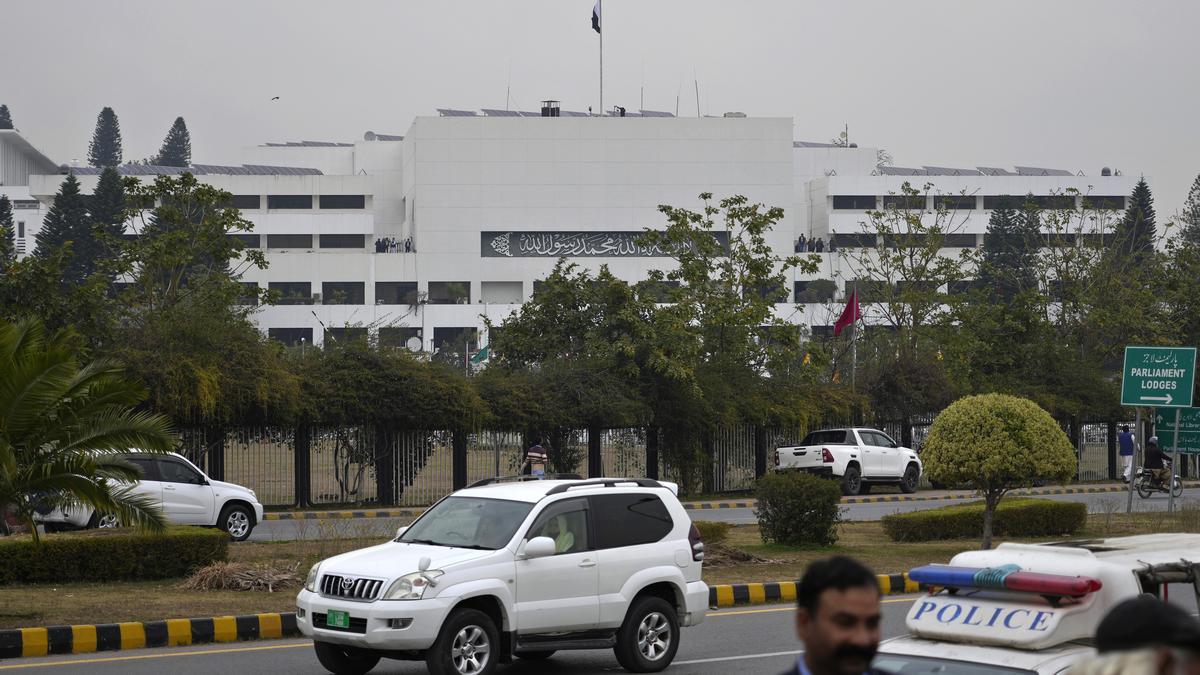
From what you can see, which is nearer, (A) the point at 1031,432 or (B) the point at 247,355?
(A) the point at 1031,432

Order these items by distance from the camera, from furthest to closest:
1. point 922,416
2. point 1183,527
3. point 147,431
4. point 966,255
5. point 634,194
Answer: point 634,194 → point 966,255 → point 922,416 → point 1183,527 → point 147,431

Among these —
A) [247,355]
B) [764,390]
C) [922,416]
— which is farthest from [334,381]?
[922,416]

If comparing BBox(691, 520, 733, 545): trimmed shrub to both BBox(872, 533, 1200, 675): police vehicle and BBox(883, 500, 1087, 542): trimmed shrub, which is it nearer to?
BBox(883, 500, 1087, 542): trimmed shrub

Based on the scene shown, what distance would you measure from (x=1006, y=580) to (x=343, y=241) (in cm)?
10622

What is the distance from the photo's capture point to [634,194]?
9888 cm

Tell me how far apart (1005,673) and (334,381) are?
26.2 metres

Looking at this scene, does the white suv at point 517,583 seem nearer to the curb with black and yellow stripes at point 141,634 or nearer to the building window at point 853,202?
the curb with black and yellow stripes at point 141,634

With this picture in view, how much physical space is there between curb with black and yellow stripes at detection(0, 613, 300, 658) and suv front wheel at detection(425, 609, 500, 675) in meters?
3.73

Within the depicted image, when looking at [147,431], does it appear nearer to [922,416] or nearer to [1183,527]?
[1183,527]

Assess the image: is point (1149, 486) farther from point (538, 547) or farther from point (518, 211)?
point (518, 211)

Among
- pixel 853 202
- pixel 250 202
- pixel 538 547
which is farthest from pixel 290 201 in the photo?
pixel 538 547

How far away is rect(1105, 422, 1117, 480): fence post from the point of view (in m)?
44.6

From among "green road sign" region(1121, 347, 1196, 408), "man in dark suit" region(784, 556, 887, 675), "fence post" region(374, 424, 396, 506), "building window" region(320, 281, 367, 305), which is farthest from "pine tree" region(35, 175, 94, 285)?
"man in dark suit" region(784, 556, 887, 675)

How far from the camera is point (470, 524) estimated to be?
1159 cm
